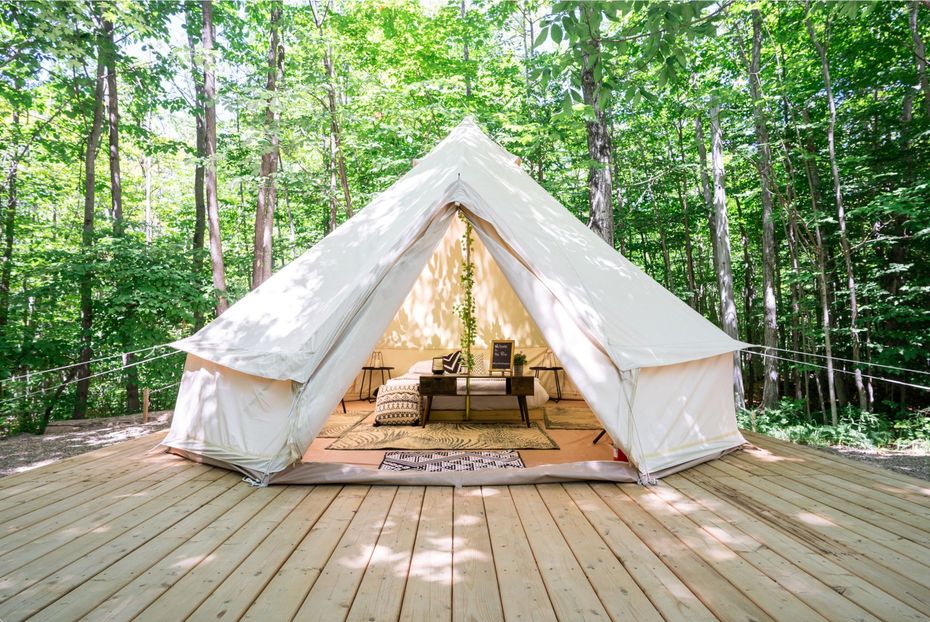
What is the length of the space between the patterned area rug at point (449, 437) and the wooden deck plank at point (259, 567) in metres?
1.50

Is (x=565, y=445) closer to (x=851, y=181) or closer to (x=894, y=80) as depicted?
(x=851, y=181)

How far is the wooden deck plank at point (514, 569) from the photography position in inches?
69.3

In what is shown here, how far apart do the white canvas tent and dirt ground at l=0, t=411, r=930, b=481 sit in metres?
1.10

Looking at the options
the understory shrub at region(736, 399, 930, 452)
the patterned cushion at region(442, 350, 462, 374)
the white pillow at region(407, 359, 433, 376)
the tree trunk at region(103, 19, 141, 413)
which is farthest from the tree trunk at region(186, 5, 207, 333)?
the understory shrub at region(736, 399, 930, 452)

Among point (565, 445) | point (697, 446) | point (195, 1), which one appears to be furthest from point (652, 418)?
point (195, 1)

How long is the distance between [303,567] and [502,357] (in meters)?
3.66

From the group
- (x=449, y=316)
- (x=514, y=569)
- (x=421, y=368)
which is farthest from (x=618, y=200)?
(x=514, y=569)

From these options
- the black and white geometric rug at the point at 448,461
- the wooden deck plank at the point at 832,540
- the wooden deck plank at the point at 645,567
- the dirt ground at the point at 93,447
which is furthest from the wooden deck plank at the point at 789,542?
the dirt ground at the point at 93,447

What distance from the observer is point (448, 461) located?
3.83 metres

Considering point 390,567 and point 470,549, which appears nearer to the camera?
point 390,567

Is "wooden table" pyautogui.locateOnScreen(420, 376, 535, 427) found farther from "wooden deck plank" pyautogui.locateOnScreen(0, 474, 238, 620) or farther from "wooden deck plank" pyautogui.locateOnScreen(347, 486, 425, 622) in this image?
"wooden deck plank" pyautogui.locateOnScreen(0, 474, 238, 620)

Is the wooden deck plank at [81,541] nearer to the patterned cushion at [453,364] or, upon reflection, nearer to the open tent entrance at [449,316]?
the patterned cushion at [453,364]

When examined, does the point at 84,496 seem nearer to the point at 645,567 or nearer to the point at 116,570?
the point at 116,570

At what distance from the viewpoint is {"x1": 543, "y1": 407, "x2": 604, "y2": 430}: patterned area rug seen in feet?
16.7
